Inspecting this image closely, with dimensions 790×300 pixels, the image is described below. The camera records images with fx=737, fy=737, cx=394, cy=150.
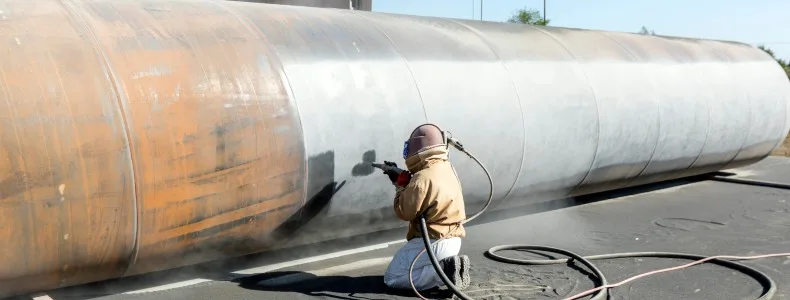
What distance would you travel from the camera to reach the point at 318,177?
5430 millimetres

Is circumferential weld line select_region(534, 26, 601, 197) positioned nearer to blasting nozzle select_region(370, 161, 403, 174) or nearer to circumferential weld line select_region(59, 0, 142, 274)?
blasting nozzle select_region(370, 161, 403, 174)

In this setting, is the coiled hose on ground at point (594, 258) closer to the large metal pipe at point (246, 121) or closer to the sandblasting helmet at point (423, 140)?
the sandblasting helmet at point (423, 140)

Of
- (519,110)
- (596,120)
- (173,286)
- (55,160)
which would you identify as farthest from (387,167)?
(596,120)

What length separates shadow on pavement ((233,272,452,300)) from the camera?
4.94 metres

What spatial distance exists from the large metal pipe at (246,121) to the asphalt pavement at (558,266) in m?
0.24

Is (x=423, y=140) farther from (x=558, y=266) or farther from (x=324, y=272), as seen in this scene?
(x=558, y=266)

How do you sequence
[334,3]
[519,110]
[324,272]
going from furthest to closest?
[334,3], [519,110], [324,272]

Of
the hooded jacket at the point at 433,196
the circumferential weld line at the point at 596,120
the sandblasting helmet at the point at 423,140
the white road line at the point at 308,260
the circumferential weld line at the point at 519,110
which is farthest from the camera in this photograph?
the circumferential weld line at the point at 596,120

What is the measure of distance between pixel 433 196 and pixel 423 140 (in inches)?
15.8

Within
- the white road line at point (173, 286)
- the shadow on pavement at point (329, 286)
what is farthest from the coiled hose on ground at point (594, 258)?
the white road line at point (173, 286)

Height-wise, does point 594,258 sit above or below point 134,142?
below

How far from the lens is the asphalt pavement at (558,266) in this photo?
16.5ft

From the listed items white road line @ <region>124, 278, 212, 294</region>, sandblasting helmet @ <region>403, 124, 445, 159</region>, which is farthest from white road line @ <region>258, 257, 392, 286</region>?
sandblasting helmet @ <region>403, 124, 445, 159</region>

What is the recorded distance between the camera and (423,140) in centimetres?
489
